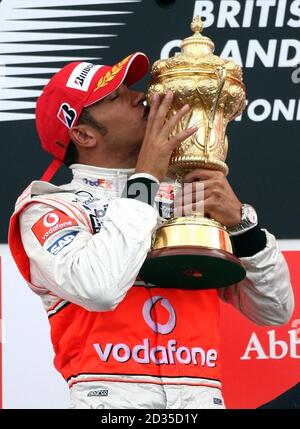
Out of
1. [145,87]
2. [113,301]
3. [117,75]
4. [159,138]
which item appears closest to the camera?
[113,301]

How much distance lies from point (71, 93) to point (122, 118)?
0.14 metres

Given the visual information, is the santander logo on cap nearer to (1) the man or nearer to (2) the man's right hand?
(1) the man

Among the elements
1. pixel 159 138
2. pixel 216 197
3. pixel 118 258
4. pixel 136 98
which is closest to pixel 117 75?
pixel 136 98

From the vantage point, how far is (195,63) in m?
2.96

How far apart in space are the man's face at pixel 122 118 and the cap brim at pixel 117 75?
0.10ft

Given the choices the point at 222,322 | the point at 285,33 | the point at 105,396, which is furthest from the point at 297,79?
the point at 105,396

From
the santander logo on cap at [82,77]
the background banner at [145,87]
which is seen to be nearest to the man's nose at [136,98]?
the santander logo on cap at [82,77]

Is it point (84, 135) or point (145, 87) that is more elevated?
point (145, 87)

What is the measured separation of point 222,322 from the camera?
3539mm

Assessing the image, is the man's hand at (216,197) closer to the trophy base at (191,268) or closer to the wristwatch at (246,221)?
the wristwatch at (246,221)

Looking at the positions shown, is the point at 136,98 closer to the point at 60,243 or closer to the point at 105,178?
the point at 105,178

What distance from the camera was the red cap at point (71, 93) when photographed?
9.98 feet

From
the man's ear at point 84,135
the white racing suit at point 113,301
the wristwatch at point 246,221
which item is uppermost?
the man's ear at point 84,135

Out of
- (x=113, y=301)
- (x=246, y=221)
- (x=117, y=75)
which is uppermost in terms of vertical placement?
(x=117, y=75)
